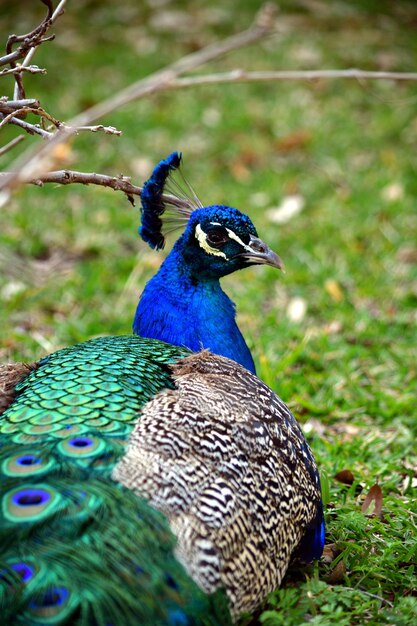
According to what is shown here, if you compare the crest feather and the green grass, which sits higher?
the crest feather

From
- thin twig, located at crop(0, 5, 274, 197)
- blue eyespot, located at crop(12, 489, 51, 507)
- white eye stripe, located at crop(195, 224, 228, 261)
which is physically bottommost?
white eye stripe, located at crop(195, 224, 228, 261)

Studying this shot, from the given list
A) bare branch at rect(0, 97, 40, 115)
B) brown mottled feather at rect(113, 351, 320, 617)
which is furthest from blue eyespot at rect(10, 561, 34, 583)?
bare branch at rect(0, 97, 40, 115)

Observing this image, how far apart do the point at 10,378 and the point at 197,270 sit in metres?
0.83

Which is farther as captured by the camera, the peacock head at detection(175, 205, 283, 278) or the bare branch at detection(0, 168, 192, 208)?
the peacock head at detection(175, 205, 283, 278)

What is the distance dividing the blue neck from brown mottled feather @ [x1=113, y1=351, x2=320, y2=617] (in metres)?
0.50

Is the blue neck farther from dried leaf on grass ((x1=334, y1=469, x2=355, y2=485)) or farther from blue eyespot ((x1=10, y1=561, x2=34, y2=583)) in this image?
blue eyespot ((x1=10, y1=561, x2=34, y2=583))

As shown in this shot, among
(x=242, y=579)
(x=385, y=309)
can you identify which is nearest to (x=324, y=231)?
(x=385, y=309)

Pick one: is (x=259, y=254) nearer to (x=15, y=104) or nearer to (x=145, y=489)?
(x=15, y=104)

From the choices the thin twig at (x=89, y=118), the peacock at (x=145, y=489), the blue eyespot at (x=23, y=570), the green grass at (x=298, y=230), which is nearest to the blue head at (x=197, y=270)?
the peacock at (x=145, y=489)

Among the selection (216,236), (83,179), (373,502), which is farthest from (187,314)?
(373,502)

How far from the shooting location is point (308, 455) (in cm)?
216

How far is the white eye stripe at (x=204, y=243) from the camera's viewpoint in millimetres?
2686

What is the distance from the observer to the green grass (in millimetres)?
2463

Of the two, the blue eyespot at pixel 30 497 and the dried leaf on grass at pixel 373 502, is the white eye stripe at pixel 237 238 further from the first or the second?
the blue eyespot at pixel 30 497
